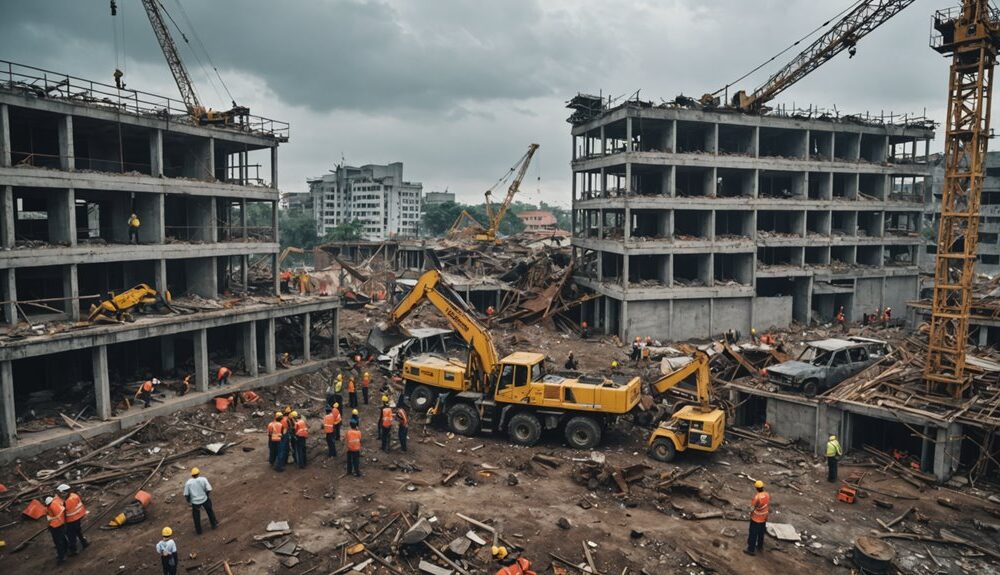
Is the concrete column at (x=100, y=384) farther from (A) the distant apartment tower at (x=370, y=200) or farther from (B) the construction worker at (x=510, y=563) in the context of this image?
(A) the distant apartment tower at (x=370, y=200)

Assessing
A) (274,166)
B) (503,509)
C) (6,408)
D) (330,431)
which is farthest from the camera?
(274,166)

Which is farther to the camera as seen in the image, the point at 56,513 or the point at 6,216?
the point at 6,216

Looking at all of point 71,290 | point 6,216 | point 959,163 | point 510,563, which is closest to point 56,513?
point 510,563

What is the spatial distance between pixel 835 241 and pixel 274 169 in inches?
1342

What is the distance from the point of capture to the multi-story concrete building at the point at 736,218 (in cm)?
3422

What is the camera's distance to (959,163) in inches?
715

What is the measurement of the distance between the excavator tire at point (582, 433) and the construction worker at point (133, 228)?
673 inches

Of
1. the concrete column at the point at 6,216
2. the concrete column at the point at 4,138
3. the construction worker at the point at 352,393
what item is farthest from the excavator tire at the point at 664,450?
the concrete column at the point at 4,138

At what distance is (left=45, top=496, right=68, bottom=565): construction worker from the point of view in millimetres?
11945

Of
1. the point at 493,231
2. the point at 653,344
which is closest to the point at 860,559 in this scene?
the point at 653,344

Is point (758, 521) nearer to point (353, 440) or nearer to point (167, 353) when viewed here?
point (353, 440)

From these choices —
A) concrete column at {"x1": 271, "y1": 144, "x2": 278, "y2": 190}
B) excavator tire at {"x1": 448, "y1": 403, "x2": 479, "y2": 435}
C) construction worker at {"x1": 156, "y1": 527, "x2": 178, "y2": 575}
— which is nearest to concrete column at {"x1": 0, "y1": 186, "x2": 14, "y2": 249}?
concrete column at {"x1": 271, "y1": 144, "x2": 278, "y2": 190}

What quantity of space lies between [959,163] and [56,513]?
24276mm

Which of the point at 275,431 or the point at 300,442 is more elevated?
the point at 275,431
